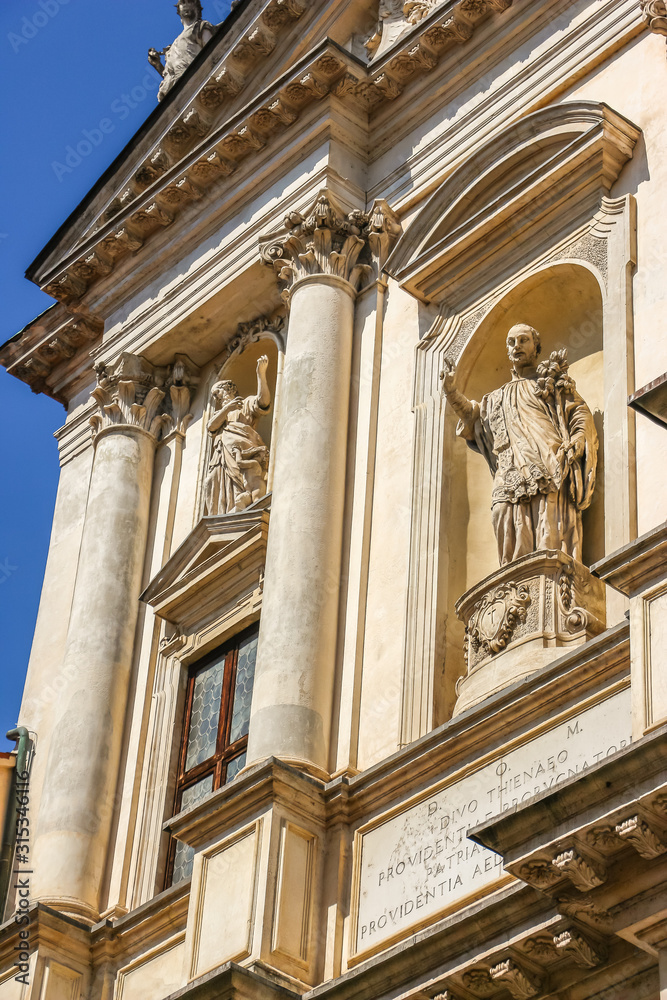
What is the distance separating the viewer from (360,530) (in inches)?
596

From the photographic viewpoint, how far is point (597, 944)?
34.6 feet

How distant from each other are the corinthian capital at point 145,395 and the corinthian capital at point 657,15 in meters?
5.61

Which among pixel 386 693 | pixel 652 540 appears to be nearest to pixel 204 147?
pixel 386 693

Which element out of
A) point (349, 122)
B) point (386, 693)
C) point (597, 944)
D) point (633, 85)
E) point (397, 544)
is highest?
point (349, 122)

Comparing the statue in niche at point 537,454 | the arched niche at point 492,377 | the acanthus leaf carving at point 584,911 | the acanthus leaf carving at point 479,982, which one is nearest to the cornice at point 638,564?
the acanthus leaf carving at point 584,911

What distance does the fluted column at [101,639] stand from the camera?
15984 mm

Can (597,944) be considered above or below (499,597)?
below

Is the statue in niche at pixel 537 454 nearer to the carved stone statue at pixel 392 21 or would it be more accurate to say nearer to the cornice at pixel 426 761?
the cornice at pixel 426 761

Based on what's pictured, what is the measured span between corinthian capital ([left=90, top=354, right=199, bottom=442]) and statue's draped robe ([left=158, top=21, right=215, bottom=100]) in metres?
3.35

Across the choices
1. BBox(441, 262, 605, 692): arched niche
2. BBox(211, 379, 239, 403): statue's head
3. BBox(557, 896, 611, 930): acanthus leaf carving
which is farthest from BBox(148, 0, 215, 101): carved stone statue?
BBox(557, 896, 611, 930): acanthus leaf carving

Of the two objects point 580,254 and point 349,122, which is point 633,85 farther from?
point 349,122

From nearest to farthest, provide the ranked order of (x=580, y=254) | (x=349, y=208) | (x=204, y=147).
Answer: (x=580, y=254) → (x=349, y=208) → (x=204, y=147)

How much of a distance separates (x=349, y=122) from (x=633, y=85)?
3055mm

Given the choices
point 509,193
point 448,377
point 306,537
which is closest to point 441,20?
point 509,193
